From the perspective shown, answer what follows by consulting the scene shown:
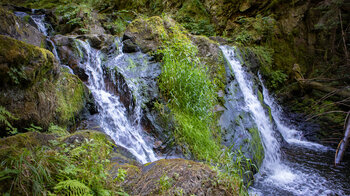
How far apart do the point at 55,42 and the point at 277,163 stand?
6.98 m

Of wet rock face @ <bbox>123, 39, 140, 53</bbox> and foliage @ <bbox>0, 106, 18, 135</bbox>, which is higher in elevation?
wet rock face @ <bbox>123, 39, 140, 53</bbox>

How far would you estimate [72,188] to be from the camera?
5.26ft

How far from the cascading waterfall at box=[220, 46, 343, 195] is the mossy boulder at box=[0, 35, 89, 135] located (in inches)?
158

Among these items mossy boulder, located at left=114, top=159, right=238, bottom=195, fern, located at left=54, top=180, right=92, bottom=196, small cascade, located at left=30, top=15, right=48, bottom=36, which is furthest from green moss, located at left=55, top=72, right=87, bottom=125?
small cascade, located at left=30, top=15, right=48, bottom=36

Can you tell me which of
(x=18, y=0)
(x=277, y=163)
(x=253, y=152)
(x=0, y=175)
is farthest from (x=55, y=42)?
(x=18, y=0)

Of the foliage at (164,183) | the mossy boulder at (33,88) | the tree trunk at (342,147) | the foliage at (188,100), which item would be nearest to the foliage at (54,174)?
the foliage at (164,183)

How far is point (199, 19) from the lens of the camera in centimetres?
1104

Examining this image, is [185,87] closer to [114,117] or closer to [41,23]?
[114,117]

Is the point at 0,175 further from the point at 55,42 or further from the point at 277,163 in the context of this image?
the point at 277,163

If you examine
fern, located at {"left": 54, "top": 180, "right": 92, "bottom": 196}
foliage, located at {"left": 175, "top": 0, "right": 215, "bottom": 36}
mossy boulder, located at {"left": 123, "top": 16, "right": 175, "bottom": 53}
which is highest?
foliage, located at {"left": 175, "top": 0, "right": 215, "bottom": 36}

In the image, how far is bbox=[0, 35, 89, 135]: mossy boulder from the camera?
2.80 meters

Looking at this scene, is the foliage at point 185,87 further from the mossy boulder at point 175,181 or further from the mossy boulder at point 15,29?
the mossy boulder at point 15,29

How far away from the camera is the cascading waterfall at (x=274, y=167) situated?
4141 mm

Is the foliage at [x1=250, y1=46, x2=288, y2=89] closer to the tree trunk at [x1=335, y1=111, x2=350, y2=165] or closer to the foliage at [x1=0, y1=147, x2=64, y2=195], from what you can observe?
the tree trunk at [x1=335, y1=111, x2=350, y2=165]
